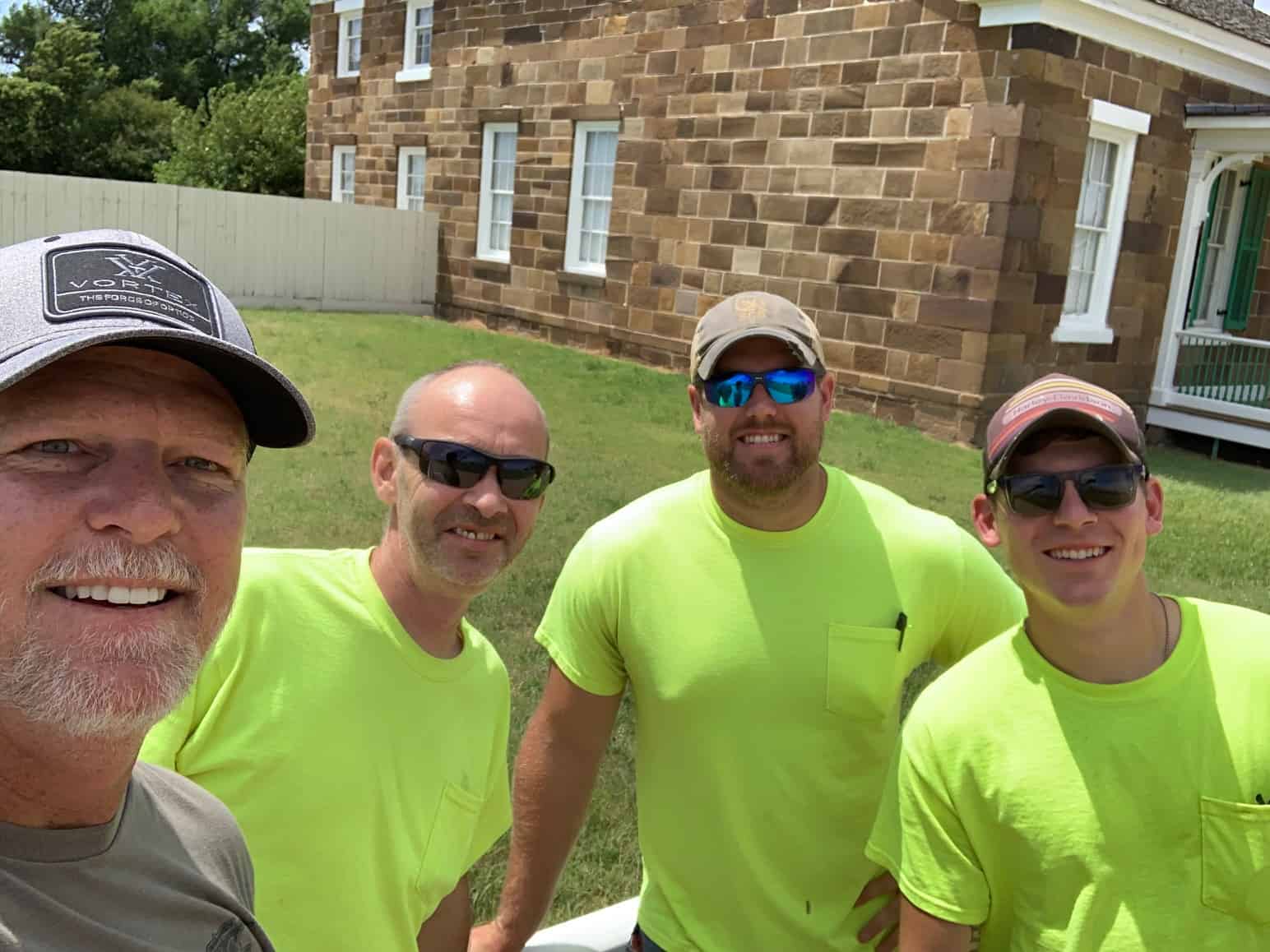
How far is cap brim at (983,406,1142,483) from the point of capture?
6.25 ft

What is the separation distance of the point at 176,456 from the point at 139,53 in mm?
53996

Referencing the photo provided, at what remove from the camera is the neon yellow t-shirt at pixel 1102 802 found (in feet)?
5.72

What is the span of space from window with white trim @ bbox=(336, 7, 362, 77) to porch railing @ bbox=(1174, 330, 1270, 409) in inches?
563

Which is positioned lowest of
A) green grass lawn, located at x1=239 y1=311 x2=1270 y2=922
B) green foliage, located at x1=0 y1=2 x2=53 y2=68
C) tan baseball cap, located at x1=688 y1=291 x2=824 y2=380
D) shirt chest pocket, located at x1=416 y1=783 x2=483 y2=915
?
green grass lawn, located at x1=239 y1=311 x2=1270 y2=922

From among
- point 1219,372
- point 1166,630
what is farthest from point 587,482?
point 1219,372

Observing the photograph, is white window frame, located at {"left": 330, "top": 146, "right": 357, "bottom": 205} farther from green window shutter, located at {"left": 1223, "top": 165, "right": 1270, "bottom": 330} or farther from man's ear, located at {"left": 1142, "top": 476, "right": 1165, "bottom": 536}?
man's ear, located at {"left": 1142, "top": 476, "right": 1165, "bottom": 536}

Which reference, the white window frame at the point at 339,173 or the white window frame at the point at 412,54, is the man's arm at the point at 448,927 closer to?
the white window frame at the point at 412,54

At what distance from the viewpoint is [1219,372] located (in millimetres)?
12023

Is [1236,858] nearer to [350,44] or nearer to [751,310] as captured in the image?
[751,310]

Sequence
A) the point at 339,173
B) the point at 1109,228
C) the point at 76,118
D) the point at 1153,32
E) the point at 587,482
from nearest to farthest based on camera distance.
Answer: the point at 587,482
the point at 1153,32
the point at 1109,228
the point at 339,173
the point at 76,118

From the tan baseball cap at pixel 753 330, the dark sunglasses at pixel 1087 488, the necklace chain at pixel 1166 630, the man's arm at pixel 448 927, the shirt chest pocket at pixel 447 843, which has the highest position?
the tan baseball cap at pixel 753 330

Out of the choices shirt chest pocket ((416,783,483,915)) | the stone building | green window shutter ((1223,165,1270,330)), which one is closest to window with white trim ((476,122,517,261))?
the stone building

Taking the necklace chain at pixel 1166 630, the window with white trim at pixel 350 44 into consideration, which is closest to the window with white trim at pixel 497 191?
the window with white trim at pixel 350 44

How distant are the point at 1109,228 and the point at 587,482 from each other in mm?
6559
